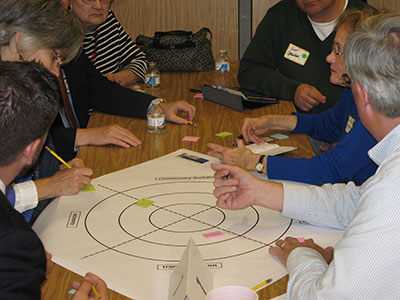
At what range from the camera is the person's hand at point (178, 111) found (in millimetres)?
2589

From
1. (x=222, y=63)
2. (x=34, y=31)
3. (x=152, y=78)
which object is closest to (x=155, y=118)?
(x=34, y=31)

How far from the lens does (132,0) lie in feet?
18.0

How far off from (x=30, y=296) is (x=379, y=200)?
69 centimetres

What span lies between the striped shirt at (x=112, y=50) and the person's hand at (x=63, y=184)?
5.67 feet

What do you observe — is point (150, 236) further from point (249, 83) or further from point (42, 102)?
point (249, 83)

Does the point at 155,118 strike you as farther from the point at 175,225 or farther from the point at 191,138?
the point at 175,225

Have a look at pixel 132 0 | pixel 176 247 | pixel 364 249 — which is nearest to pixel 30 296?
pixel 176 247

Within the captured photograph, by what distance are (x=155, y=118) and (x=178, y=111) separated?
278 millimetres

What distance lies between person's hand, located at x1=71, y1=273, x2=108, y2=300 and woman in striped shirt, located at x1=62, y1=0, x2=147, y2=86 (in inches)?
85.7

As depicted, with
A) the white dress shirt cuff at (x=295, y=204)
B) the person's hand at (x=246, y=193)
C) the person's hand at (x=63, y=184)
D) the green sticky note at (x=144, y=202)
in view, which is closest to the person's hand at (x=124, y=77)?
the person's hand at (x=63, y=184)

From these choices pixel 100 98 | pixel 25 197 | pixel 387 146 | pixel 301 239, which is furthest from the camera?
pixel 100 98

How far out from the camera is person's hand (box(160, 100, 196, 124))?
102 inches

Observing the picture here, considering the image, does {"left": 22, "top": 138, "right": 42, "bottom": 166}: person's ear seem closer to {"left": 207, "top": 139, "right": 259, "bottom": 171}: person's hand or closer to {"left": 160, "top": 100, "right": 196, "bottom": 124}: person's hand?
{"left": 207, "top": 139, "right": 259, "bottom": 171}: person's hand

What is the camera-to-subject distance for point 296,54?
3344 millimetres
